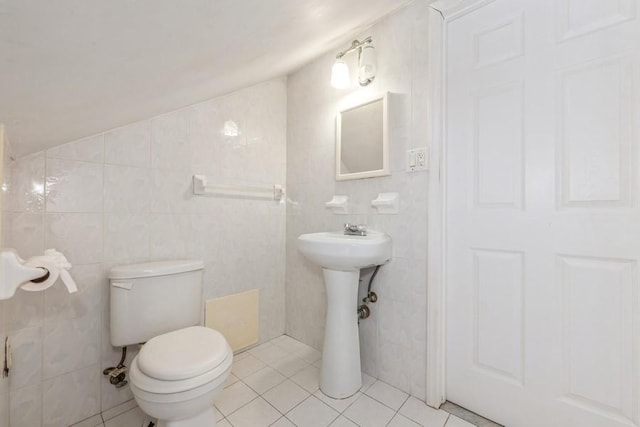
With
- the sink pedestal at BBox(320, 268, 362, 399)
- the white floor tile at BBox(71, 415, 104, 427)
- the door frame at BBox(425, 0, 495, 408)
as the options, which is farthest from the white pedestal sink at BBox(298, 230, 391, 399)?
the white floor tile at BBox(71, 415, 104, 427)

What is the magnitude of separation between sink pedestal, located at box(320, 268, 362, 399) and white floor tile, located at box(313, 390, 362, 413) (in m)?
0.02

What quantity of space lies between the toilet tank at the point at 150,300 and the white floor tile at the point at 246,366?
464 mm

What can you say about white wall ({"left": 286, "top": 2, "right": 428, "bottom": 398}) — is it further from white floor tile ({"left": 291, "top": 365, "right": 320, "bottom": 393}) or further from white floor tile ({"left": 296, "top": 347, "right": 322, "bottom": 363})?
white floor tile ({"left": 291, "top": 365, "right": 320, "bottom": 393})

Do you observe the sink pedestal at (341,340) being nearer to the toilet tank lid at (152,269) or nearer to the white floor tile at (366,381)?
the white floor tile at (366,381)

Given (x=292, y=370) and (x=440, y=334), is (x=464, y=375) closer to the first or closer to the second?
(x=440, y=334)

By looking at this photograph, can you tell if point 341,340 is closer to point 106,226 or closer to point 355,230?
point 355,230

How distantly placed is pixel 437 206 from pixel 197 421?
4.40ft

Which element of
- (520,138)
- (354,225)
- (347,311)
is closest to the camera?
(520,138)

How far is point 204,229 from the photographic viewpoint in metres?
1.65

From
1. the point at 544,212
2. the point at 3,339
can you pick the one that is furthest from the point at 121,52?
the point at 544,212

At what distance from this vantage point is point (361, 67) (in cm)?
157

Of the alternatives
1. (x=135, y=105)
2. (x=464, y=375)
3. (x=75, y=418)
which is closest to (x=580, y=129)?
(x=464, y=375)

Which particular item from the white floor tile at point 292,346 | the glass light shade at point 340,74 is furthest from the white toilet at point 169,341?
A: the glass light shade at point 340,74

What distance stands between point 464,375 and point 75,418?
69.8 inches
